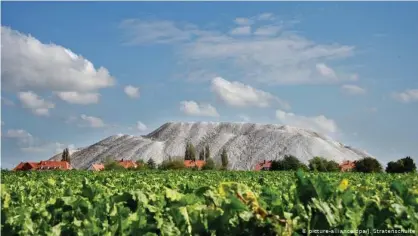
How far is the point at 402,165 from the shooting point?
11250 centimetres

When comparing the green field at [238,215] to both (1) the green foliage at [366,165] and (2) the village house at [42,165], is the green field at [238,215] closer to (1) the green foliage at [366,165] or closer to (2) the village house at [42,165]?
(1) the green foliage at [366,165]

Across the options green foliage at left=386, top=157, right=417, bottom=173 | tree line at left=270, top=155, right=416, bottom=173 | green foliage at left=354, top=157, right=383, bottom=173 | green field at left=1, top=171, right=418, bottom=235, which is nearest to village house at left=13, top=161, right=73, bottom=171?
tree line at left=270, top=155, right=416, bottom=173

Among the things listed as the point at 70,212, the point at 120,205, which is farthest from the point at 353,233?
the point at 70,212

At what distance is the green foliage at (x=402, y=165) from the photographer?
112 m

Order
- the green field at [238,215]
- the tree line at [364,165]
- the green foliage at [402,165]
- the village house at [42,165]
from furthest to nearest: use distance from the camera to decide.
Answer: the village house at [42,165]
the tree line at [364,165]
the green foliage at [402,165]
the green field at [238,215]

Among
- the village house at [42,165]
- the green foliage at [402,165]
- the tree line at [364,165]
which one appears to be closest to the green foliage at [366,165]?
the tree line at [364,165]

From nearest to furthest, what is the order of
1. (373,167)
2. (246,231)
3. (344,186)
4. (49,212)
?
1. (246,231)
2. (344,186)
3. (49,212)
4. (373,167)

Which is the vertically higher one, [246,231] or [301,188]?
[301,188]

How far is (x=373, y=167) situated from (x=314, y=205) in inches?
4859

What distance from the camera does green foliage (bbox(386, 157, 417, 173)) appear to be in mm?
111625

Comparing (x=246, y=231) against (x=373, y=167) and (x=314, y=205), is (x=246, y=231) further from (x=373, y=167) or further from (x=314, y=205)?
(x=373, y=167)

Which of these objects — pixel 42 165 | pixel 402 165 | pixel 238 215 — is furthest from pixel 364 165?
pixel 238 215

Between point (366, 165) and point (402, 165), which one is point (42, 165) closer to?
point (366, 165)

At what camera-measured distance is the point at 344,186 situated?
14.0 ft
